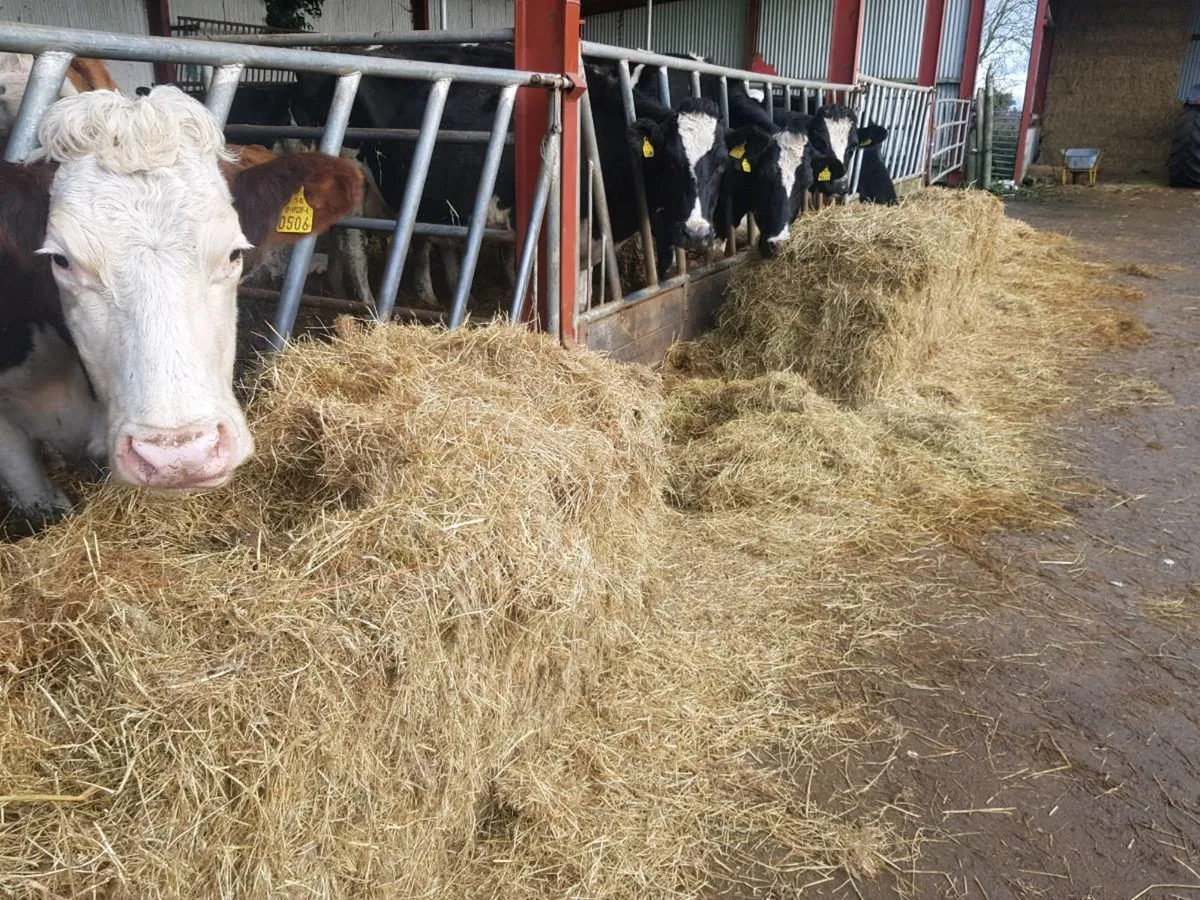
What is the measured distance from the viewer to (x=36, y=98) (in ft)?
6.82

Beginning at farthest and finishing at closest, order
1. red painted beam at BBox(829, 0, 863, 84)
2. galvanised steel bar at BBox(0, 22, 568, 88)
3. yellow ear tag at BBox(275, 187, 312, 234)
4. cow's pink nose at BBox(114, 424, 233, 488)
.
Answer: red painted beam at BBox(829, 0, 863, 84), yellow ear tag at BBox(275, 187, 312, 234), galvanised steel bar at BBox(0, 22, 568, 88), cow's pink nose at BBox(114, 424, 233, 488)

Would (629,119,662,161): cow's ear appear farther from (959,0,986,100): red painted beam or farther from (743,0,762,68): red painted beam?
(743,0,762,68): red painted beam

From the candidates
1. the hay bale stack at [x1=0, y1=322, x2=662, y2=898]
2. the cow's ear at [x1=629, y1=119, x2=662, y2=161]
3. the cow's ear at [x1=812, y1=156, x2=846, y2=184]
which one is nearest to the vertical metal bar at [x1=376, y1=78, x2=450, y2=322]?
the hay bale stack at [x1=0, y1=322, x2=662, y2=898]

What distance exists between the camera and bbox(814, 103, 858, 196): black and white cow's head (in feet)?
25.8

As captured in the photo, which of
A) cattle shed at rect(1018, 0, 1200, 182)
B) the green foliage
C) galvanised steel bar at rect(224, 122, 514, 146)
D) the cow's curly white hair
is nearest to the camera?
the cow's curly white hair

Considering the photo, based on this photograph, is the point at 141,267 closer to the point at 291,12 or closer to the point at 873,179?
the point at 873,179

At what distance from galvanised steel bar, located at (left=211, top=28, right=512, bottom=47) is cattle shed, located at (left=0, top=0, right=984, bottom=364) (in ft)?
0.04

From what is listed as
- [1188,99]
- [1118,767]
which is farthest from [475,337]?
[1188,99]

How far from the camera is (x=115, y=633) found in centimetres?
147

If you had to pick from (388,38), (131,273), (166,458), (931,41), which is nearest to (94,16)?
(388,38)

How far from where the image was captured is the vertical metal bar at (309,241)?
2893 millimetres

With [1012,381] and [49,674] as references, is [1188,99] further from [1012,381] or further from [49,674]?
[49,674]

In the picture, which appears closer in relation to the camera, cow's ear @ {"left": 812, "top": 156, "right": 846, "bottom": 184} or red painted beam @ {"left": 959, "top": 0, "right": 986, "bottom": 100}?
cow's ear @ {"left": 812, "top": 156, "right": 846, "bottom": 184}

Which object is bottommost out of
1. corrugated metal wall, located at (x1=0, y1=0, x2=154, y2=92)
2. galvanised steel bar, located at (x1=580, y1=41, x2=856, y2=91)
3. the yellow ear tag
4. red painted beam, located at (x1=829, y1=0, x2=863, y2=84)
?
the yellow ear tag
